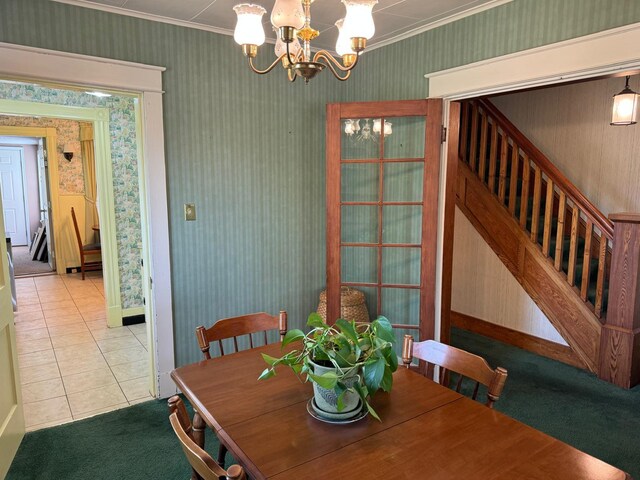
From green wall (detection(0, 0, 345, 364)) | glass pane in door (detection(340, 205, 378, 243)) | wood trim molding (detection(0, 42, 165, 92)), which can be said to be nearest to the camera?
wood trim molding (detection(0, 42, 165, 92))

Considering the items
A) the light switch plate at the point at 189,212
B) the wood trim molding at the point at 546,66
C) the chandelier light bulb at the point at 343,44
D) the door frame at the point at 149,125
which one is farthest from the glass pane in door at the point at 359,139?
the chandelier light bulb at the point at 343,44

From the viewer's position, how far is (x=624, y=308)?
11.3 ft

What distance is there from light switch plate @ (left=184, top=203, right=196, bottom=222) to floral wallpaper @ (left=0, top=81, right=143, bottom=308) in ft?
6.18

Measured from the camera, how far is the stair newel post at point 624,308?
3.38 meters

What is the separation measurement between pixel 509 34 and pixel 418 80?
0.72 meters

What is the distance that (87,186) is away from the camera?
750 centimetres

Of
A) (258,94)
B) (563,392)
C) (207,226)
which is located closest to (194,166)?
(207,226)

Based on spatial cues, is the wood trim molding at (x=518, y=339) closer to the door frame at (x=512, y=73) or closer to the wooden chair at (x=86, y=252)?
the door frame at (x=512, y=73)

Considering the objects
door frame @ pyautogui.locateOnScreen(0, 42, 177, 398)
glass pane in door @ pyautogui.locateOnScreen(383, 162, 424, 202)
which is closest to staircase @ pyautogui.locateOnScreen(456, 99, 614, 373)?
glass pane in door @ pyautogui.locateOnScreen(383, 162, 424, 202)

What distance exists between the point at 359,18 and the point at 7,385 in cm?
260

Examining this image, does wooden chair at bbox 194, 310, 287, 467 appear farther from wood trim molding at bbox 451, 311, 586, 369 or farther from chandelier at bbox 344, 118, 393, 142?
wood trim molding at bbox 451, 311, 586, 369

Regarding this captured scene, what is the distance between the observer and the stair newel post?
3.38 m

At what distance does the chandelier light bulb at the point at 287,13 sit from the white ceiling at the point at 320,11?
118 cm

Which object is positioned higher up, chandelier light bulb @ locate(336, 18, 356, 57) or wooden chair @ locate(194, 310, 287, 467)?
chandelier light bulb @ locate(336, 18, 356, 57)
